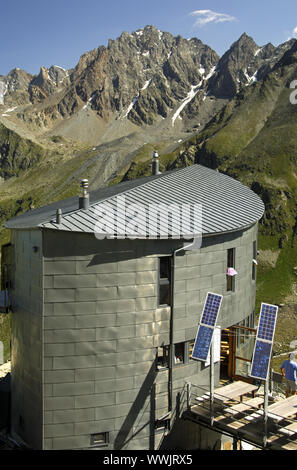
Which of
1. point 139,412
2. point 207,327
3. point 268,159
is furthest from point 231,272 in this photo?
point 268,159

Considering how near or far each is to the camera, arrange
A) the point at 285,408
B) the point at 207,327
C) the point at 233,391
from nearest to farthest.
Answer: the point at 285,408 < the point at 207,327 < the point at 233,391

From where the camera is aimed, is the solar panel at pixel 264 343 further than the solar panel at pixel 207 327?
No

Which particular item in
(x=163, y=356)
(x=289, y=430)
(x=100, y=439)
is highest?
(x=163, y=356)

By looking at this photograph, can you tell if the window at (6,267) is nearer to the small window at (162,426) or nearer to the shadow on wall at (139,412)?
the shadow on wall at (139,412)

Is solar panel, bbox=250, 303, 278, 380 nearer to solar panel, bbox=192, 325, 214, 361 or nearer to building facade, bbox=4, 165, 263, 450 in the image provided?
solar panel, bbox=192, 325, 214, 361

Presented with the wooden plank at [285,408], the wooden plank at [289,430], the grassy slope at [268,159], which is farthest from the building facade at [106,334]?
the grassy slope at [268,159]

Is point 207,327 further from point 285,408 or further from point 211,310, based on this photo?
point 285,408

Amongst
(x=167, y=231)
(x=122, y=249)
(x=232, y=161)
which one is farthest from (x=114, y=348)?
(x=232, y=161)
